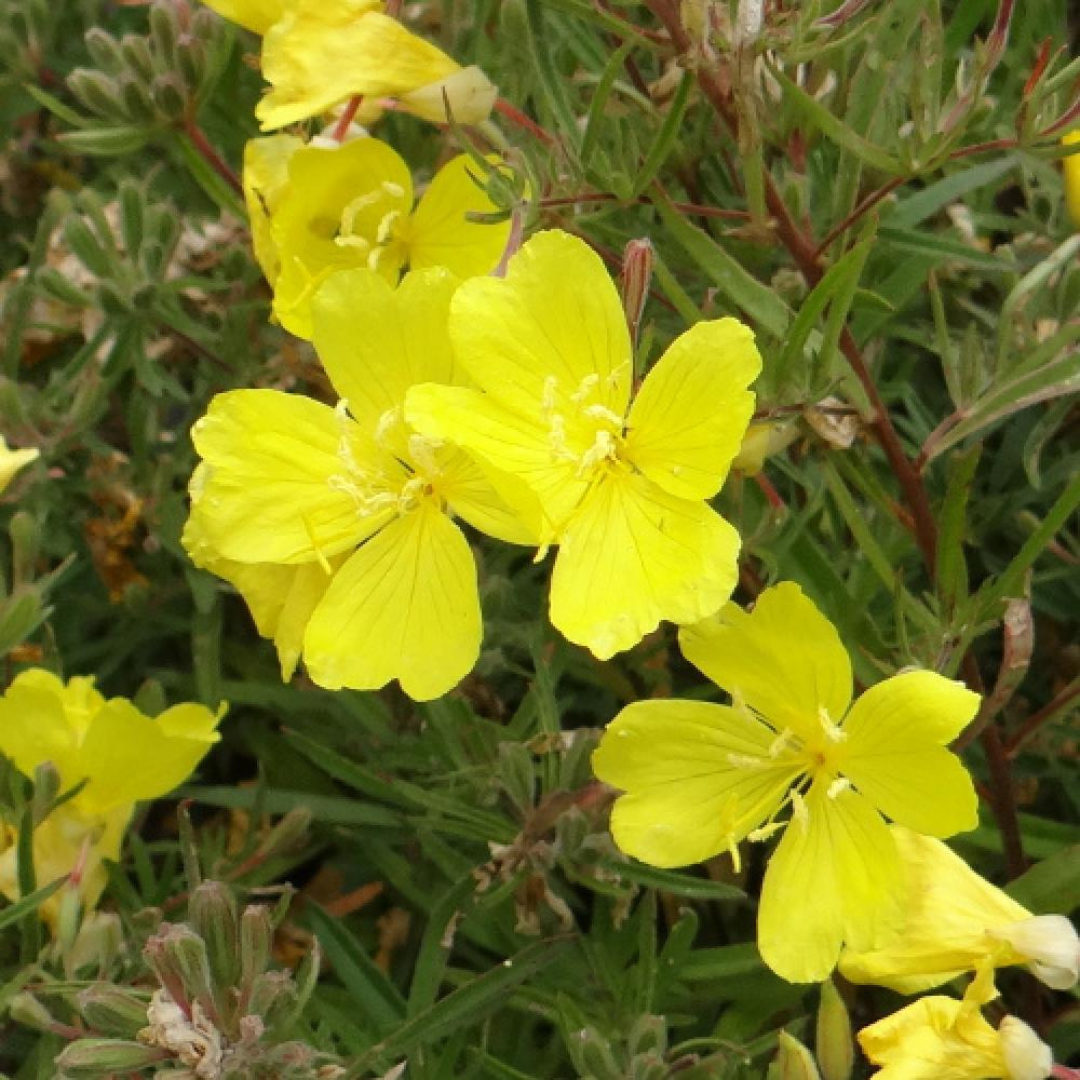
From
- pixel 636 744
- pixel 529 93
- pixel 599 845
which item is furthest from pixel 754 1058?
pixel 529 93

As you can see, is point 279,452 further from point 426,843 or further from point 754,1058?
point 754,1058

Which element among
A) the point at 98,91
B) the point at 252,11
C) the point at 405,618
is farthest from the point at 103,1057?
the point at 98,91

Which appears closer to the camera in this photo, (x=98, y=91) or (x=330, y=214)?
(x=330, y=214)

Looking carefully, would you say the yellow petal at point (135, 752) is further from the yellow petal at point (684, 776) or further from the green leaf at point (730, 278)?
the green leaf at point (730, 278)

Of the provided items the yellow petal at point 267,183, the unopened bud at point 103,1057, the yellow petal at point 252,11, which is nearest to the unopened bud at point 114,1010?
the unopened bud at point 103,1057

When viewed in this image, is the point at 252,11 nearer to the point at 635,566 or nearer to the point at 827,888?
the point at 635,566

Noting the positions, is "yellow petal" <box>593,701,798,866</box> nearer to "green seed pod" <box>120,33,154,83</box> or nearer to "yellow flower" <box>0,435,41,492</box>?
"yellow flower" <box>0,435,41,492</box>
